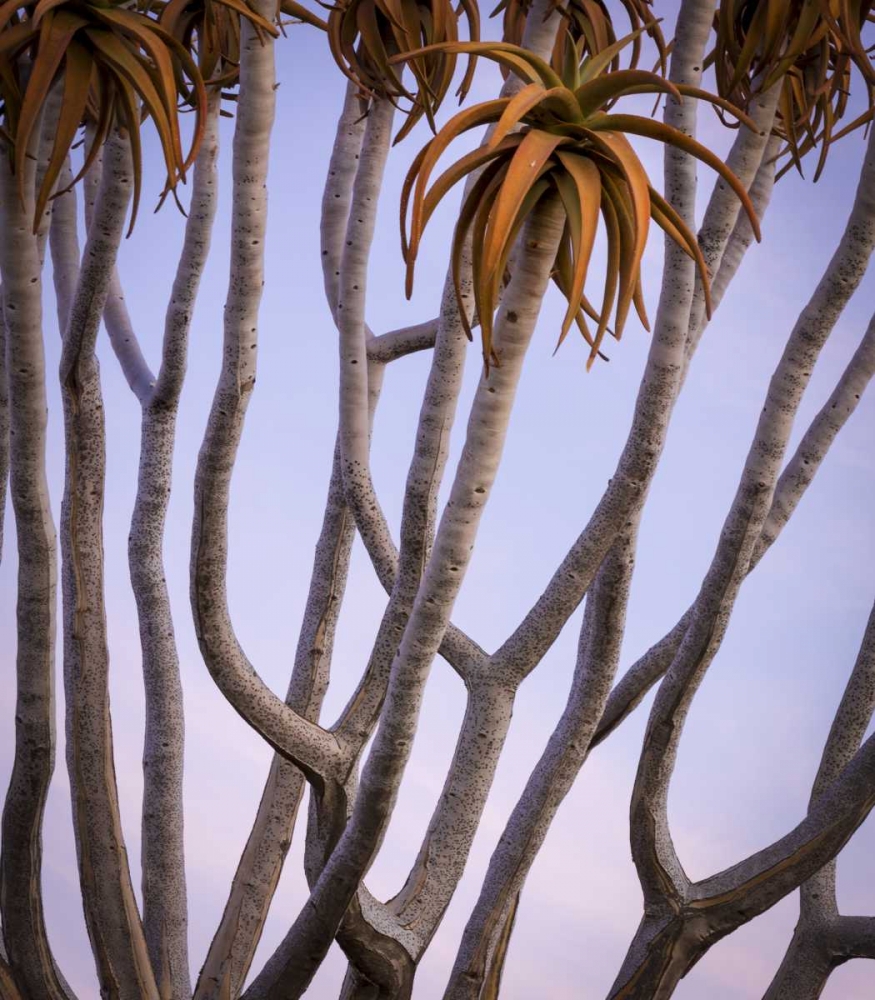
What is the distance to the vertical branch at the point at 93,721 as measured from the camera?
4.11m

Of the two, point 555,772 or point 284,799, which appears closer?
point 555,772

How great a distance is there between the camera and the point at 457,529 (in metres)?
2.89

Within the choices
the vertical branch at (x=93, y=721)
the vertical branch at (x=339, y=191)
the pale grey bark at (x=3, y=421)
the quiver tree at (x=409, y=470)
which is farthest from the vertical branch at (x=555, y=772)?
the pale grey bark at (x=3, y=421)

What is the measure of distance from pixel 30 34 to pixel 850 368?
2.67 m

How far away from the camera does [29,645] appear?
13.0 ft

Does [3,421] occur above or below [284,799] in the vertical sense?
above

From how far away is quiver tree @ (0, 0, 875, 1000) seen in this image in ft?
9.20

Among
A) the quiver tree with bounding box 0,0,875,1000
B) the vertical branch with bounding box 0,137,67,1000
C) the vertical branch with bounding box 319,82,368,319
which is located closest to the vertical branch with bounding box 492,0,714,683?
the quiver tree with bounding box 0,0,875,1000

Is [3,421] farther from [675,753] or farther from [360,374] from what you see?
[675,753]

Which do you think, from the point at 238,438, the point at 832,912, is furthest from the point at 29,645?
the point at 832,912

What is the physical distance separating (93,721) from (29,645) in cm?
36

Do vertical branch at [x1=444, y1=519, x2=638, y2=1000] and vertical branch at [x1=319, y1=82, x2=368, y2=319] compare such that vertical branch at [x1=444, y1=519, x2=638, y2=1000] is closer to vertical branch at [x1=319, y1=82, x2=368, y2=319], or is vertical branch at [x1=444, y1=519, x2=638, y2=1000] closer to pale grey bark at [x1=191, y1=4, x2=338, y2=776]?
pale grey bark at [x1=191, y1=4, x2=338, y2=776]

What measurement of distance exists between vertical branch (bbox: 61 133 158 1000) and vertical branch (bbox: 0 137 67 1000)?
0.40 ft

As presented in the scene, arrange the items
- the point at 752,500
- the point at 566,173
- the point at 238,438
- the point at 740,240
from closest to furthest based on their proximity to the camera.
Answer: the point at 566,173 → the point at 238,438 → the point at 752,500 → the point at 740,240
